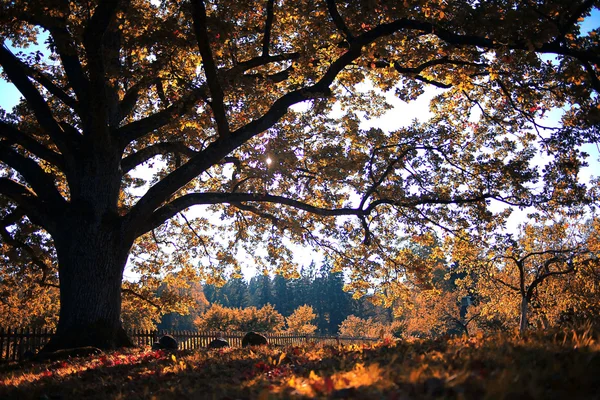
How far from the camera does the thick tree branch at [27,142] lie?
1022 centimetres

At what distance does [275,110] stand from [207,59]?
7.43ft

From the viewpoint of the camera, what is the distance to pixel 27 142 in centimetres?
1052

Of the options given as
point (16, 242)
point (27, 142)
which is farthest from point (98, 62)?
point (16, 242)

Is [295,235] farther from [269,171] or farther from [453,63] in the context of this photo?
[453,63]

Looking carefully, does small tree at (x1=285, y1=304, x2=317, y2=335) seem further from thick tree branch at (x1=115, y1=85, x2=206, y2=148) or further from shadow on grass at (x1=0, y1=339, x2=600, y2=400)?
shadow on grass at (x1=0, y1=339, x2=600, y2=400)

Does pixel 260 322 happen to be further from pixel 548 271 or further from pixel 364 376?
pixel 364 376

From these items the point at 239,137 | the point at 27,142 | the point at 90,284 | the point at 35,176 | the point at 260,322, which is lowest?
the point at 260,322

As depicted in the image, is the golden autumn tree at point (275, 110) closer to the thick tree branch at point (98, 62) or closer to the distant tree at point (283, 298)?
the thick tree branch at point (98, 62)

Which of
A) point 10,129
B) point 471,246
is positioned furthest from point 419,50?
point 10,129

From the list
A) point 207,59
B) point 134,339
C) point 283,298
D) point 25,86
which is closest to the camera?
point 207,59

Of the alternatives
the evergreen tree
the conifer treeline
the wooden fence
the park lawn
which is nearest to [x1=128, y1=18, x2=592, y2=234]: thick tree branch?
the wooden fence

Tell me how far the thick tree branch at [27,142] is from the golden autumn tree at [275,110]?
4 centimetres

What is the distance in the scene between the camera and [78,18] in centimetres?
1098

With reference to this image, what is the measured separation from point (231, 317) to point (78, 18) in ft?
110
